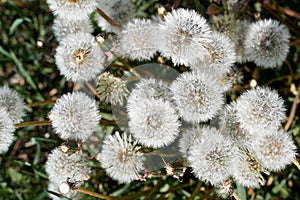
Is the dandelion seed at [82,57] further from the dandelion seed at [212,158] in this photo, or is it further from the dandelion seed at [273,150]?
the dandelion seed at [273,150]

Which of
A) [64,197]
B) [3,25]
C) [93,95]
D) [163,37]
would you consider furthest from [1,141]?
[3,25]

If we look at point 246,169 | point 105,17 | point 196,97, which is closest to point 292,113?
point 246,169

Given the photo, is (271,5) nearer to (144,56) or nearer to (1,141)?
(144,56)

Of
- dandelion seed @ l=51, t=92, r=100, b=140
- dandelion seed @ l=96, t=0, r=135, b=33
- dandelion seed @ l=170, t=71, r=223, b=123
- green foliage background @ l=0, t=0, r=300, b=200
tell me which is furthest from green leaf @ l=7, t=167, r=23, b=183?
dandelion seed @ l=170, t=71, r=223, b=123

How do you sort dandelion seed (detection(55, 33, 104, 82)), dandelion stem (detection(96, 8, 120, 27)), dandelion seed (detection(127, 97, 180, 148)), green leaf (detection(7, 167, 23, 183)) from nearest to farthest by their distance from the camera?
dandelion seed (detection(127, 97, 180, 148)) < dandelion seed (detection(55, 33, 104, 82)) < dandelion stem (detection(96, 8, 120, 27)) < green leaf (detection(7, 167, 23, 183))

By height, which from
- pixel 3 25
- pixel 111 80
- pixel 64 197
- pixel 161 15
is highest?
pixel 3 25

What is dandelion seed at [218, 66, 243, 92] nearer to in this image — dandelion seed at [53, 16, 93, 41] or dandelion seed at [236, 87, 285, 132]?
dandelion seed at [236, 87, 285, 132]

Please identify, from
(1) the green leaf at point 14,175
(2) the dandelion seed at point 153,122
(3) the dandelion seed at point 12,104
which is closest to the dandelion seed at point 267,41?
(2) the dandelion seed at point 153,122
